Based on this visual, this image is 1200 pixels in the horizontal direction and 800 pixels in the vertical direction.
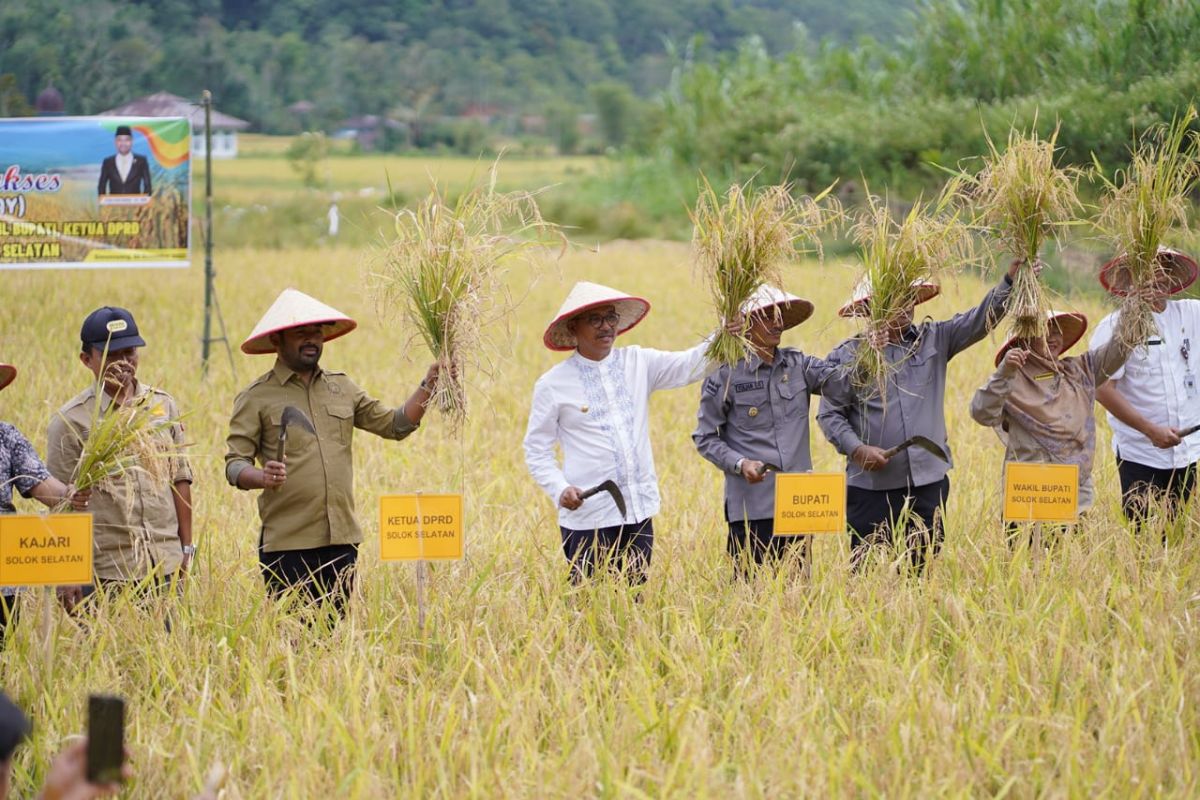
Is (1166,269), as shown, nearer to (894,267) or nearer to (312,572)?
(894,267)

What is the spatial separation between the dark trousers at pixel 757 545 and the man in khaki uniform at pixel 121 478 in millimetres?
1886

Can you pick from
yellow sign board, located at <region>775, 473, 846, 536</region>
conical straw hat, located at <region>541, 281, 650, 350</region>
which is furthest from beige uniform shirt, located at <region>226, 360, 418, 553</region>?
yellow sign board, located at <region>775, 473, 846, 536</region>

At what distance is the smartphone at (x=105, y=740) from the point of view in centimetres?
233

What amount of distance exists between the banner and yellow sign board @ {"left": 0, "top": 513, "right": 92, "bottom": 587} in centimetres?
696

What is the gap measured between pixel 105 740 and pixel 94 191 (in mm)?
8914

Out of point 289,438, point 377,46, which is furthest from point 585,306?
point 377,46

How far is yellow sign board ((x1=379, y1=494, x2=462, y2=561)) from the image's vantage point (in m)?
4.08

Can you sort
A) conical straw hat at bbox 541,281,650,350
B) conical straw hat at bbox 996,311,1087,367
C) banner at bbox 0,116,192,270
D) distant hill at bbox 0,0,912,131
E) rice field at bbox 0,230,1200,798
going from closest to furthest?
1. rice field at bbox 0,230,1200,798
2. conical straw hat at bbox 541,281,650,350
3. conical straw hat at bbox 996,311,1087,367
4. banner at bbox 0,116,192,270
5. distant hill at bbox 0,0,912,131

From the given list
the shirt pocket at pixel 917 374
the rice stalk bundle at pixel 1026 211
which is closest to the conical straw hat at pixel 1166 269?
the rice stalk bundle at pixel 1026 211

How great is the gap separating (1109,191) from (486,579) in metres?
2.86

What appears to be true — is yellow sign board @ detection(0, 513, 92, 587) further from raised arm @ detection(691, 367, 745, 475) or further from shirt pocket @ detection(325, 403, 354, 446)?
raised arm @ detection(691, 367, 745, 475)

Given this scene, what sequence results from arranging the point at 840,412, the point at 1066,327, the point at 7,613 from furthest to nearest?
the point at 1066,327, the point at 840,412, the point at 7,613

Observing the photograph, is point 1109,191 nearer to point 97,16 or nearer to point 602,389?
point 602,389

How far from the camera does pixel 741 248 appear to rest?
4.64 m
